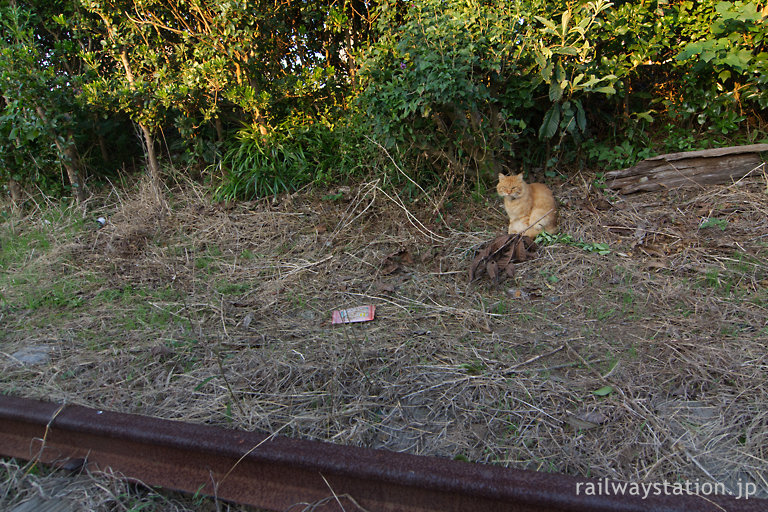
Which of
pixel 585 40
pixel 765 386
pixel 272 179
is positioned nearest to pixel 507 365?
pixel 765 386

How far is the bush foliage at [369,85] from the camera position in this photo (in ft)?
11.8

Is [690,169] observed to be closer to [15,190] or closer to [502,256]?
[502,256]

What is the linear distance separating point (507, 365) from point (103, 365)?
7.24ft

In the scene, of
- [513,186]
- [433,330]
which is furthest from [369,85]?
[433,330]

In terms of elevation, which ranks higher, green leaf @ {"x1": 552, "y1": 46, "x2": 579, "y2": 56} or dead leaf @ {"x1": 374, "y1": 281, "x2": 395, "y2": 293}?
green leaf @ {"x1": 552, "y1": 46, "x2": 579, "y2": 56}

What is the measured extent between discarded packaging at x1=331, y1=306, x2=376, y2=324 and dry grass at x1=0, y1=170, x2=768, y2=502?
2.6 inches

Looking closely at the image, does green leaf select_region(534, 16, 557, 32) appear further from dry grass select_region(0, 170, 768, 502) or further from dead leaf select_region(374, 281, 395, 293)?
dead leaf select_region(374, 281, 395, 293)

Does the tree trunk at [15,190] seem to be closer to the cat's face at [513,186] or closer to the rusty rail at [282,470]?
the rusty rail at [282,470]

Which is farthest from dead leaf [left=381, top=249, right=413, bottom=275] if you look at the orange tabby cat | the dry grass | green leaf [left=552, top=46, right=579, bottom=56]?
green leaf [left=552, top=46, right=579, bottom=56]

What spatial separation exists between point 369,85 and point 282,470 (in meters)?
3.11

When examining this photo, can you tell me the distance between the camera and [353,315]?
2.94 m

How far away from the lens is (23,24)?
15.0ft

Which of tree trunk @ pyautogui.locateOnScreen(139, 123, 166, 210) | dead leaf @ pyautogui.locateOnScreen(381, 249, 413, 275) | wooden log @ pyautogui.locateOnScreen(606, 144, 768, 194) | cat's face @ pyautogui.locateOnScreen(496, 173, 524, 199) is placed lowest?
dead leaf @ pyautogui.locateOnScreen(381, 249, 413, 275)

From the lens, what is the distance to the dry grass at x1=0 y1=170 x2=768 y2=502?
77.4 inches
